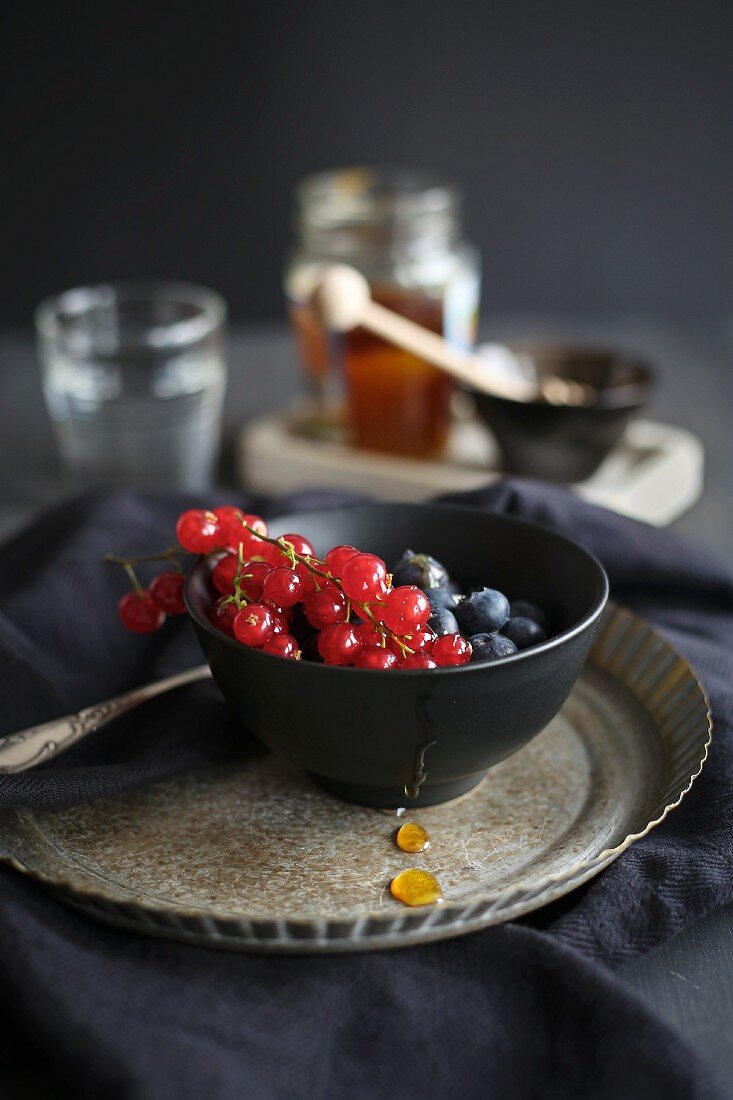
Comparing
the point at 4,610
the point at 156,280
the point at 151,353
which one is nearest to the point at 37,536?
the point at 4,610

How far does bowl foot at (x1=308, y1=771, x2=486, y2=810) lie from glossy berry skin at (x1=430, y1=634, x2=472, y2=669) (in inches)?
2.7

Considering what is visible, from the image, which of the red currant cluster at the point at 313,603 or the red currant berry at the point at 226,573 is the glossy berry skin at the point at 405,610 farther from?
the red currant berry at the point at 226,573

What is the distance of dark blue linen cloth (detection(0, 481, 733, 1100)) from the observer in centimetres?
46

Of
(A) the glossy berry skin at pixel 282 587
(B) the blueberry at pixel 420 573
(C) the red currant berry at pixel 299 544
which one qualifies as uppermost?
(A) the glossy berry skin at pixel 282 587

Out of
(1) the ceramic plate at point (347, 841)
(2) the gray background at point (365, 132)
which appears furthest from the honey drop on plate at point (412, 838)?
(2) the gray background at point (365, 132)

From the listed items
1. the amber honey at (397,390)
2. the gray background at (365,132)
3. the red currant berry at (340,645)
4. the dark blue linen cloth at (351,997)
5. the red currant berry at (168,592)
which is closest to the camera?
the dark blue linen cloth at (351,997)

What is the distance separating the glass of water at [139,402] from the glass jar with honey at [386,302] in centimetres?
13

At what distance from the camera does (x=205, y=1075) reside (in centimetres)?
45

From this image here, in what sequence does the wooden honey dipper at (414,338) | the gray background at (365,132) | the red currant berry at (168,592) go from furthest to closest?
the gray background at (365,132)
the wooden honey dipper at (414,338)
the red currant berry at (168,592)

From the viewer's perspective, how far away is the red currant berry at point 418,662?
1.80ft

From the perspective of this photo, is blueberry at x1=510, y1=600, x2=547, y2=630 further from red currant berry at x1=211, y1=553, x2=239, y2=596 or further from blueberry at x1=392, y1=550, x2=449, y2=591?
red currant berry at x1=211, y1=553, x2=239, y2=596

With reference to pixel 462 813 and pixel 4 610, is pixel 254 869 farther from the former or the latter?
pixel 4 610

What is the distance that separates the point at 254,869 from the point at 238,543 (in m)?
0.18

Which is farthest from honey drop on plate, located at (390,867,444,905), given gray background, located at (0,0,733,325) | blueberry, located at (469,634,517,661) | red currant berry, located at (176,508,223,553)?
gray background, located at (0,0,733,325)
